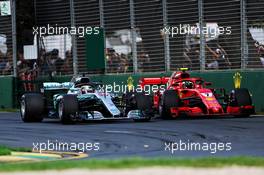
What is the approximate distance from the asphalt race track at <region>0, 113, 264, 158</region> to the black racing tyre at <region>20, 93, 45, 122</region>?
0.37m

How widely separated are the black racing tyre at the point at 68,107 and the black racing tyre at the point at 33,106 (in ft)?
4.28

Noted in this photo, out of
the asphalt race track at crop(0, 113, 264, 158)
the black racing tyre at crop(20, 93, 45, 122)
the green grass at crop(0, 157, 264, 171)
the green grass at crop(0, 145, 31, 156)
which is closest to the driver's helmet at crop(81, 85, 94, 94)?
the asphalt race track at crop(0, 113, 264, 158)

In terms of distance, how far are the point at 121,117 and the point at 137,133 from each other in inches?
136

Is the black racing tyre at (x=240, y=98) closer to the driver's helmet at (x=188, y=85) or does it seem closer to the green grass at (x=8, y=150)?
the driver's helmet at (x=188, y=85)

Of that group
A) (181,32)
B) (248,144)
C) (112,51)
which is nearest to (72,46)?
(112,51)

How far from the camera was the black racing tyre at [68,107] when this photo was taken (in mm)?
20562

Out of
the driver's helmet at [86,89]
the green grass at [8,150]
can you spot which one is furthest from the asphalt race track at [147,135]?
the green grass at [8,150]

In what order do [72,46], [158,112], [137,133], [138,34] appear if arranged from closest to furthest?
1. [137,133]
2. [158,112]
3. [138,34]
4. [72,46]

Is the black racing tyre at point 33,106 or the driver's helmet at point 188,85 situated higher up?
the driver's helmet at point 188,85

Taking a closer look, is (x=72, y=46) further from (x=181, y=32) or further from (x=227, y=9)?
(x=227, y=9)

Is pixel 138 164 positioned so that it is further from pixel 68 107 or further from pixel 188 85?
pixel 188 85

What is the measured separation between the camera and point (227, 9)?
2661 cm

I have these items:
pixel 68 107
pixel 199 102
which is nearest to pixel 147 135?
pixel 68 107

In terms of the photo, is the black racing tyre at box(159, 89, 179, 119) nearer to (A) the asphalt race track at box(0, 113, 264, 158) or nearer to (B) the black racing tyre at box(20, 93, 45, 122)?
(A) the asphalt race track at box(0, 113, 264, 158)
